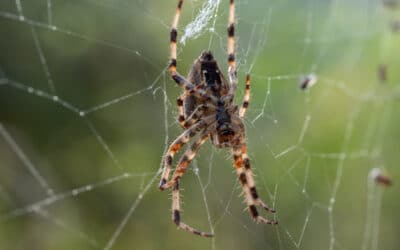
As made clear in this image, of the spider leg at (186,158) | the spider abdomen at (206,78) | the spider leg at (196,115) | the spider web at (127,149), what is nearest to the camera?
the spider abdomen at (206,78)

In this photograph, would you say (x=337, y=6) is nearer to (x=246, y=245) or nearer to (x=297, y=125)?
(x=297, y=125)

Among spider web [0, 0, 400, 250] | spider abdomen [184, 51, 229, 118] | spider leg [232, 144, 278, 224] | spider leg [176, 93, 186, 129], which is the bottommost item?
spider leg [232, 144, 278, 224]

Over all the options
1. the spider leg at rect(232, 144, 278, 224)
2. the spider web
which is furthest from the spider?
the spider web

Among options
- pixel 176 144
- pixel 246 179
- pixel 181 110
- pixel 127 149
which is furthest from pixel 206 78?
pixel 127 149

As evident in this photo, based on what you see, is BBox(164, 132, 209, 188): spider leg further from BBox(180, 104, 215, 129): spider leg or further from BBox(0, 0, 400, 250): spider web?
BBox(0, 0, 400, 250): spider web

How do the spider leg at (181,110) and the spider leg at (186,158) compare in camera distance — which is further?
the spider leg at (186,158)

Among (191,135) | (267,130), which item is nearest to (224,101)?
(191,135)

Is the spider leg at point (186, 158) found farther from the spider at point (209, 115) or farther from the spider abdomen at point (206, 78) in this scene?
the spider abdomen at point (206, 78)

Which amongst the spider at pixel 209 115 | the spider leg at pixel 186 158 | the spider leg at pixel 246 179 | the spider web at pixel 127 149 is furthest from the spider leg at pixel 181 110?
the spider web at pixel 127 149
